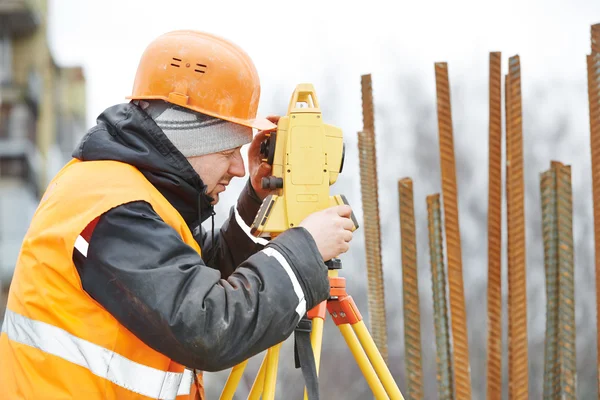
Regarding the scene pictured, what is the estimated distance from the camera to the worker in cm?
190

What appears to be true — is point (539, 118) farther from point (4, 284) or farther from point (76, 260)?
point (4, 284)

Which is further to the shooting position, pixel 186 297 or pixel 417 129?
pixel 417 129

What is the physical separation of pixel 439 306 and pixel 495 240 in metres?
0.43

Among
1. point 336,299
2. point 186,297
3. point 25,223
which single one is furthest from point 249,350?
point 25,223

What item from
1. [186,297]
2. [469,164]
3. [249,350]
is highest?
[469,164]

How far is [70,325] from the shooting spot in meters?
1.96

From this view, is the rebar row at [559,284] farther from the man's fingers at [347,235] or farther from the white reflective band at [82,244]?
the white reflective band at [82,244]

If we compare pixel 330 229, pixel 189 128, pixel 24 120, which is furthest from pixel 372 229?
pixel 24 120

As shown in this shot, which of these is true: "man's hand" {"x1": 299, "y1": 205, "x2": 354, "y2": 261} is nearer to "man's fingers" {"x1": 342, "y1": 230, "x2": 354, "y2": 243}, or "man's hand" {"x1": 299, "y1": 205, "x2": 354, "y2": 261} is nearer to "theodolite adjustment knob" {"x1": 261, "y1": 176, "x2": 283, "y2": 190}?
"man's fingers" {"x1": 342, "y1": 230, "x2": 354, "y2": 243}

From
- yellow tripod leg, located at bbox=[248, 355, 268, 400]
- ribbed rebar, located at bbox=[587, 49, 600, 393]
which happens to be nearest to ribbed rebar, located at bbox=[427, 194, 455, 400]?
ribbed rebar, located at bbox=[587, 49, 600, 393]

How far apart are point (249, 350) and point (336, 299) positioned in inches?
22.7

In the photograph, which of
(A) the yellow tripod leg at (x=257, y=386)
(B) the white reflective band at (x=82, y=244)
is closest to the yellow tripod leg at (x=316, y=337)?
(A) the yellow tripod leg at (x=257, y=386)

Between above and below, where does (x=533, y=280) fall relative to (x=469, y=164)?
below

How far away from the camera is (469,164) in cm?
611
